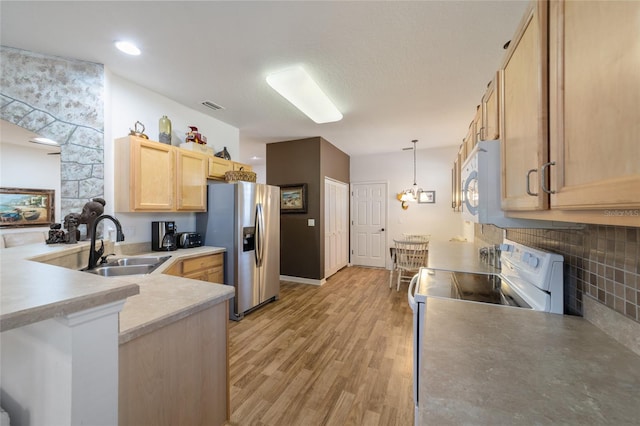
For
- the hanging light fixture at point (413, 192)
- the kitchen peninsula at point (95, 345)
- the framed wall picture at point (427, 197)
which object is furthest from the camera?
the framed wall picture at point (427, 197)

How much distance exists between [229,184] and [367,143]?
2.92 m

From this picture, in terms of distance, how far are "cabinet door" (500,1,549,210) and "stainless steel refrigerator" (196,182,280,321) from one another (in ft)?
8.78

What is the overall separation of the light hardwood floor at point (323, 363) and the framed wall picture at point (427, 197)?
99.2 inches

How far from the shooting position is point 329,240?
4.91 meters

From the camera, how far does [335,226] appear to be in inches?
204

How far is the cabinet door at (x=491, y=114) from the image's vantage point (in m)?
1.44

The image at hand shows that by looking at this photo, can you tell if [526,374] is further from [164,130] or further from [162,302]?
[164,130]

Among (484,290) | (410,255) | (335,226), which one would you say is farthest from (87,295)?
(335,226)

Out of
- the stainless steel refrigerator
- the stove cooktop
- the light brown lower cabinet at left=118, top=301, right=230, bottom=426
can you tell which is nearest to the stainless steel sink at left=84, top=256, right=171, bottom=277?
the stainless steel refrigerator

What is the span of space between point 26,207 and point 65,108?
91cm

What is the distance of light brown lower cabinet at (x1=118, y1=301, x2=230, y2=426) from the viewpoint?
3.16ft

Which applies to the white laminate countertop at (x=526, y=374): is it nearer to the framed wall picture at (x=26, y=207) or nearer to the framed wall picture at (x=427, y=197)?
the framed wall picture at (x=26, y=207)

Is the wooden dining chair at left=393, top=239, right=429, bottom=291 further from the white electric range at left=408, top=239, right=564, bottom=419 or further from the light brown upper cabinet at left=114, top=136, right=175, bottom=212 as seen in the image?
the light brown upper cabinet at left=114, top=136, right=175, bottom=212

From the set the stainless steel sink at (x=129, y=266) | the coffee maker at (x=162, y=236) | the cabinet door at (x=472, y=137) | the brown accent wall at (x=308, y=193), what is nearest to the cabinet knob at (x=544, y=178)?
the cabinet door at (x=472, y=137)
